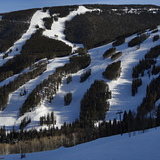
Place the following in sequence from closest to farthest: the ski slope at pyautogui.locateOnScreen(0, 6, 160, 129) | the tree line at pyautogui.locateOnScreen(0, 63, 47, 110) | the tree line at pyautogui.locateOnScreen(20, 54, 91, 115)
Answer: the ski slope at pyautogui.locateOnScreen(0, 6, 160, 129) < the tree line at pyautogui.locateOnScreen(20, 54, 91, 115) < the tree line at pyautogui.locateOnScreen(0, 63, 47, 110)

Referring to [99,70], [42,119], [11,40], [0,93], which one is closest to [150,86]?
[99,70]

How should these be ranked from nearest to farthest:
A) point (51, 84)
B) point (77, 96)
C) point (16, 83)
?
1. point (77, 96)
2. point (51, 84)
3. point (16, 83)

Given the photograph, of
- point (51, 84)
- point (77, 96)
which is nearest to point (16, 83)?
point (51, 84)

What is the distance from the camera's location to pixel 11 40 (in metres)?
199

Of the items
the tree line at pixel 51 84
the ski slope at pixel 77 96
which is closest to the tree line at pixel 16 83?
the ski slope at pixel 77 96

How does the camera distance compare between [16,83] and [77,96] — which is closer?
[77,96]

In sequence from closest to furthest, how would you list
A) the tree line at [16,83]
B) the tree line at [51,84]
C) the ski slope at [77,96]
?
the ski slope at [77,96] → the tree line at [51,84] → the tree line at [16,83]

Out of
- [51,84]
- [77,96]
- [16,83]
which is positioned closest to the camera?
[77,96]

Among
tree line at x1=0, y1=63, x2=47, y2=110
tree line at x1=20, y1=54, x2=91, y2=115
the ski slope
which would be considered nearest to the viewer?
the ski slope

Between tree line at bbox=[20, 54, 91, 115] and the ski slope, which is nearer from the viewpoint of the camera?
the ski slope

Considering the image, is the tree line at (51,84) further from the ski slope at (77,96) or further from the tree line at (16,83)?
the tree line at (16,83)

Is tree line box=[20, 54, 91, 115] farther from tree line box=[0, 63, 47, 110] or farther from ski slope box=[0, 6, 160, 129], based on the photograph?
tree line box=[0, 63, 47, 110]

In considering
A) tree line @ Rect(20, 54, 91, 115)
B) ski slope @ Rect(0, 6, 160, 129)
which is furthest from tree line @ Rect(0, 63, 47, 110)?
Answer: tree line @ Rect(20, 54, 91, 115)

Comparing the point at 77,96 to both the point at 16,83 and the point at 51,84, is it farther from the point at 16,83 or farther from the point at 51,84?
the point at 16,83
